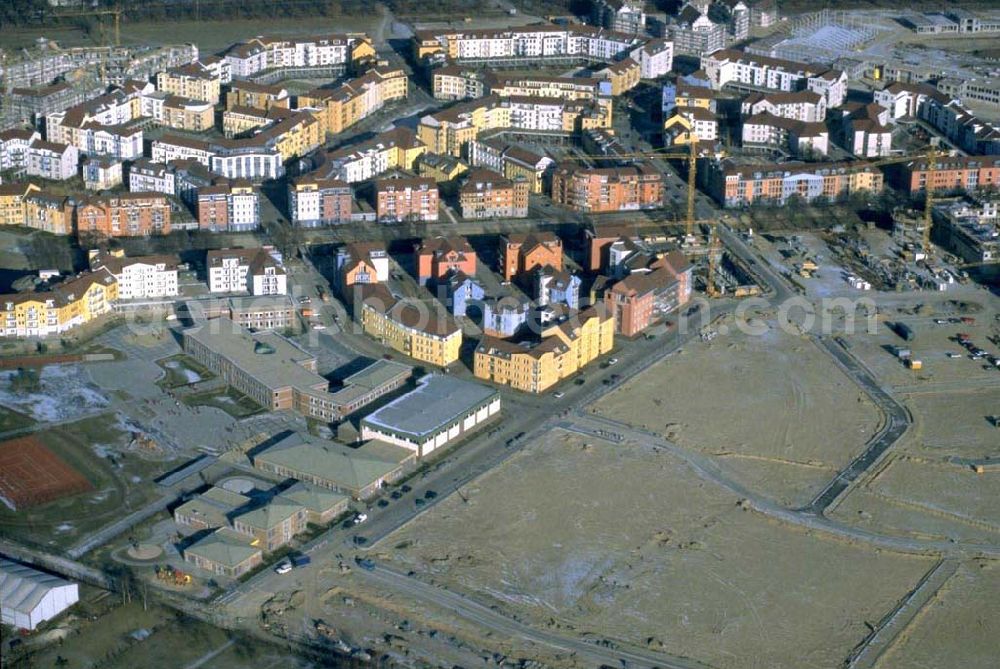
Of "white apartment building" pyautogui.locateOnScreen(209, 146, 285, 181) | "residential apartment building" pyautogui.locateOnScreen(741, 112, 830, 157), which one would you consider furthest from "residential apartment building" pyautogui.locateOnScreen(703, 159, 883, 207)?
"white apartment building" pyautogui.locateOnScreen(209, 146, 285, 181)

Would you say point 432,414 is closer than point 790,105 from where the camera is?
Yes

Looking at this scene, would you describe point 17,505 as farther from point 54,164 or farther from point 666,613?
point 54,164

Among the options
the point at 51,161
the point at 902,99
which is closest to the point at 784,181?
the point at 902,99

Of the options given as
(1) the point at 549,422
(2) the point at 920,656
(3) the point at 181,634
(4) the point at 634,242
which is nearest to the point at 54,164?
(4) the point at 634,242

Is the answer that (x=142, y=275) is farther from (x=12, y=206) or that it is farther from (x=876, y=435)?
(x=876, y=435)

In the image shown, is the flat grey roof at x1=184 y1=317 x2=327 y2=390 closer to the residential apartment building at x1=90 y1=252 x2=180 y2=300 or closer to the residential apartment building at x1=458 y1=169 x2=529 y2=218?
the residential apartment building at x1=90 y1=252 x2=180 y2=300

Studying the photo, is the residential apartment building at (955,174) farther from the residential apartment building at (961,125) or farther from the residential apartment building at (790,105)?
the residential apartment building at (790,105)
